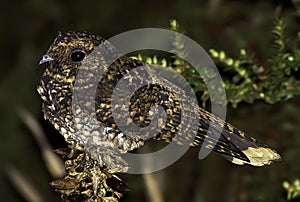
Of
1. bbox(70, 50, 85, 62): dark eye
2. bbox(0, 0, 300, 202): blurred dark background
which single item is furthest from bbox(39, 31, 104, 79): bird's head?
bbox(0, 0, 300, 202): blurred dark background

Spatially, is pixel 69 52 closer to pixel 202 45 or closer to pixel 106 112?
pixel 106 112

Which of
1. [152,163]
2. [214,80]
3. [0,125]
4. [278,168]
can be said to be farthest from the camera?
[0,125]

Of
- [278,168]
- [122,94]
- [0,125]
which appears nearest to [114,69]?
[122,94]

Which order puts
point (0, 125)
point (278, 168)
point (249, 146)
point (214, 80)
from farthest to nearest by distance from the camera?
point (0, 125) < point (278, 168) < point (214, 80) < point (249, 146)

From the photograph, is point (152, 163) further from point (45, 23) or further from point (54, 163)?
point (45, 23)

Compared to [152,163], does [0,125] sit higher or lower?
higher

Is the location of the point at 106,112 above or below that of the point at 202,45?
below

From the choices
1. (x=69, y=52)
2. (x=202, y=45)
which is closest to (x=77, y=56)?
(x=69, y=52)

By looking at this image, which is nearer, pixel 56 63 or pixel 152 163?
pixel 56 63
